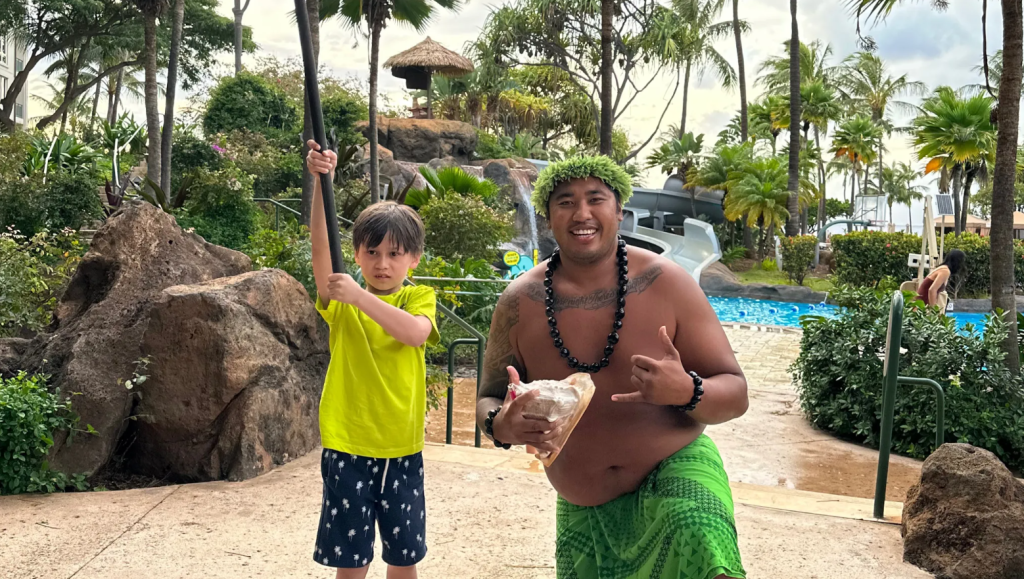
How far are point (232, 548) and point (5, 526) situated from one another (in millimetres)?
1072

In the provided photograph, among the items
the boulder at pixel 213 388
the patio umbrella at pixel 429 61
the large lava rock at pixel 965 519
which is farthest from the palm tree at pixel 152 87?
the large lava rock at pixel 965 519

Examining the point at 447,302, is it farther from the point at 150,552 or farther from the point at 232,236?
the point at 150,552

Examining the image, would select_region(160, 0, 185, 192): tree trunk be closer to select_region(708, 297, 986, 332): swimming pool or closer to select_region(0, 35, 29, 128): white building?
select_region(708, 297, 986, 332): swimming pool

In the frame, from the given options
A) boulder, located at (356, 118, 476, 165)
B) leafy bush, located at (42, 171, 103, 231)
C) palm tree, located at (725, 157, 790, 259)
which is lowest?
leafy bush, located at (42, 171, 103, 231)

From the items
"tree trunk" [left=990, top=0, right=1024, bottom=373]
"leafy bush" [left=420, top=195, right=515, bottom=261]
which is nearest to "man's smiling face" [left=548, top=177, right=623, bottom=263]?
"tree trunk" [left=990, top=0, right=1024, bottom=373]

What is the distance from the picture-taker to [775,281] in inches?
938

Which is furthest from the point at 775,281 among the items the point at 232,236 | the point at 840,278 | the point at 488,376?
the point at 488,376

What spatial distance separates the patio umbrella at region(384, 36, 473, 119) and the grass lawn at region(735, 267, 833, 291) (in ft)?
39.0

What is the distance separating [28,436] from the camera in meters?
4.39

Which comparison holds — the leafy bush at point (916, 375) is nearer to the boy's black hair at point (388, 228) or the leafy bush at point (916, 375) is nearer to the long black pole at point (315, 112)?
the boy's black hair at point (388, 228)

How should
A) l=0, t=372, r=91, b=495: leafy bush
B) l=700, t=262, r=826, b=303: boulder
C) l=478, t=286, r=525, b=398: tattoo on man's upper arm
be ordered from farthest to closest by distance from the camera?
l=700, t=262, r=826, b=303: boulder → l=0, t=372, r=91, b=495: leafy bush → l=478, t=286, r=525, b=398: tattoo on man's upper arm

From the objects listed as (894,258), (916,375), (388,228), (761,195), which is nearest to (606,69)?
(894,258)

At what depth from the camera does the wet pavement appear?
6465 millimetres

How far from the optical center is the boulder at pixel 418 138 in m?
26.8
